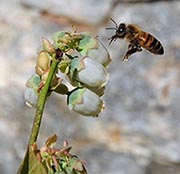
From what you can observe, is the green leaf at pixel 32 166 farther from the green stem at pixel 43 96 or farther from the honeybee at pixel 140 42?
the honeybee at pixel 140 42

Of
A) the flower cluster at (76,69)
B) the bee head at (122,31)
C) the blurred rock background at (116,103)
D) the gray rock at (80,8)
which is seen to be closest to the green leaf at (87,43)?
the flower cluster at (76,69)

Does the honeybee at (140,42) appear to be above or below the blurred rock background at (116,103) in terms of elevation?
below

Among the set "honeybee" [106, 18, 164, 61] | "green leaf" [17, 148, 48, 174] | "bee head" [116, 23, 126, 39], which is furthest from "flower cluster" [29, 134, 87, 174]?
"bee head" [116, 23, 126, 39]

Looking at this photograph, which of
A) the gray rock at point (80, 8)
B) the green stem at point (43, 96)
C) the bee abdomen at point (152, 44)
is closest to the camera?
the green stem at point (43, 96)

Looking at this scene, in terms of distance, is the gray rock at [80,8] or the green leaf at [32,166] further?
the gray rock at [80,8]

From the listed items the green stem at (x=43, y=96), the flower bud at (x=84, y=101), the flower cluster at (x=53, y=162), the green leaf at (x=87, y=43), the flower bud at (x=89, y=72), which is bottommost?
the flower cluster at (x=53, y=162)

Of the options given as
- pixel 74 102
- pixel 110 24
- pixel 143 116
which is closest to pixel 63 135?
pixel 143 116

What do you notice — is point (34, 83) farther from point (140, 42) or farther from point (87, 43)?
point (140, 42)
